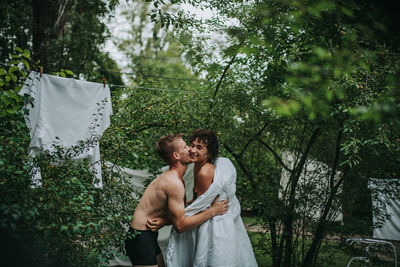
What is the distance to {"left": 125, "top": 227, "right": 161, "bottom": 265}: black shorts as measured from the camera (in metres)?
3.12

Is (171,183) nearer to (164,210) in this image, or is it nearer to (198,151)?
(164,210)

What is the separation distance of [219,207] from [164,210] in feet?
1.60

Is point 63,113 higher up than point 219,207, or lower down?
higher up

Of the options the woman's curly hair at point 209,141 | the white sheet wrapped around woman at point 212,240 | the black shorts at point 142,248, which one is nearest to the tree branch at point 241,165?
the woman's curly hair at point 209,141

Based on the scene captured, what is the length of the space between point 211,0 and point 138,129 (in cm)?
190

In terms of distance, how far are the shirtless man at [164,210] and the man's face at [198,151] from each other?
122mm

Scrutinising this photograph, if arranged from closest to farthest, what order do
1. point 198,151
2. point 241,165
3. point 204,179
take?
1. point 204,179
2. point 198,151
3. point 241,165

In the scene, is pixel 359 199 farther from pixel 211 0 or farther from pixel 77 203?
pixel 77 203

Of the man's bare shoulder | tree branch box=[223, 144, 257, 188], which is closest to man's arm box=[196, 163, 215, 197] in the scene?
the man's bare shoulder

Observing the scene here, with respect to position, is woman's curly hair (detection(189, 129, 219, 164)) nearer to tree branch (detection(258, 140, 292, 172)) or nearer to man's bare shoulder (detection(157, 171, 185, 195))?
man's bare shoulder (detection(157, 171, 185, 195))

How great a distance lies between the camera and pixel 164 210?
3.22 meters

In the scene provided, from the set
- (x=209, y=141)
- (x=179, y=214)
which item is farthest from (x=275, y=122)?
(x=179, y=214)

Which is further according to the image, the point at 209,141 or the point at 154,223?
the point at 209,141

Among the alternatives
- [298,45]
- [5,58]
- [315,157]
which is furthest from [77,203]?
[5,58]
